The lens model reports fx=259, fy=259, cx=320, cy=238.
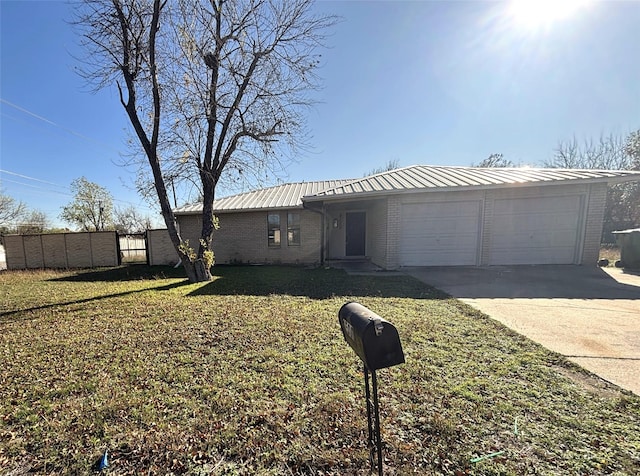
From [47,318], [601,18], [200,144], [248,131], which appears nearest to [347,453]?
[47,318]

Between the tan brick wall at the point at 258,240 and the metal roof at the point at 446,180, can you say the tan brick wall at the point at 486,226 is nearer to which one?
the metal roof at the point at 446,180

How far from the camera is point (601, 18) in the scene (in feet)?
23.2

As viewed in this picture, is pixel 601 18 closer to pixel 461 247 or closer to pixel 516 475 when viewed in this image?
pixel 461 247

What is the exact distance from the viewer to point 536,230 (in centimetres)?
876

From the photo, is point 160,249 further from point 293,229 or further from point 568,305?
point 568,305

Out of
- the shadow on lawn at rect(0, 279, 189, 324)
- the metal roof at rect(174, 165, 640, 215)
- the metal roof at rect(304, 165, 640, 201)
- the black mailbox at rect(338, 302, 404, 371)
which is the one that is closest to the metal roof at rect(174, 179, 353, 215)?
the metal roof at rect(174, 165, 640, 215)

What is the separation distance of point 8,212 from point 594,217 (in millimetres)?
48666

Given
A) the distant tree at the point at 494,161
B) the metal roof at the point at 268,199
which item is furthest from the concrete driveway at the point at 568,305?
the distant tree at the point at 494,161

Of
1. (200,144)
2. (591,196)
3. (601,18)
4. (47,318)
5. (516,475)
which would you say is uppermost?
(601,18)

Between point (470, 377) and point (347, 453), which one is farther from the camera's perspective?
point (470, 377)

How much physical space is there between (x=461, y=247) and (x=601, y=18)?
7176mm

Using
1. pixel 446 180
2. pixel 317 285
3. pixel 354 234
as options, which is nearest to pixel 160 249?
pixel 354 234

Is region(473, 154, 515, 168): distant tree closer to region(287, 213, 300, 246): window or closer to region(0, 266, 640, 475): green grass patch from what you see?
region(287, 213, 300, 246): window

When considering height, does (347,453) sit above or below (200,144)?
below
